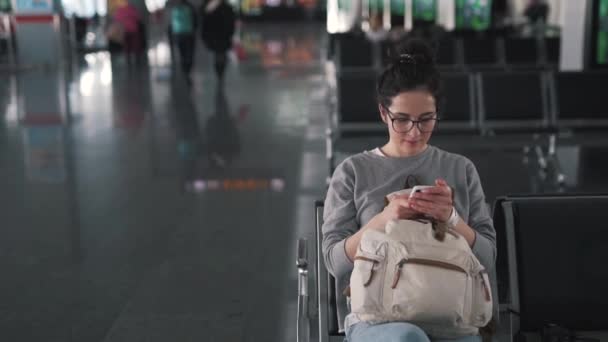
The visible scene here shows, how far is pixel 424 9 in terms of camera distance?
73.6 ft

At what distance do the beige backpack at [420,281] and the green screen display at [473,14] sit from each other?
1670 centimetres

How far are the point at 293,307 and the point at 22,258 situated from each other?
1.84m

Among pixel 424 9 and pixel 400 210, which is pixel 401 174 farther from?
pixel 424 9

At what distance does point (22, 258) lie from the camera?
4.93 meters

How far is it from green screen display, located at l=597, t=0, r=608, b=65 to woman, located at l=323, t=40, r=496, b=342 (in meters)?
6.70

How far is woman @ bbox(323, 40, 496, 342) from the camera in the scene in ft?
7.98

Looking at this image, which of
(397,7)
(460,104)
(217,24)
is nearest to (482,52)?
(460,104)

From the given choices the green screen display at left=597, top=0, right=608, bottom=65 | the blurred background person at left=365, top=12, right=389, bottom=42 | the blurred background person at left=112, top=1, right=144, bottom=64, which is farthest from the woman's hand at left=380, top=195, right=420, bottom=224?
the blurred background person at left=112, top=1, right=144, bottom=64

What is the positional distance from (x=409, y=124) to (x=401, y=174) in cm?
16

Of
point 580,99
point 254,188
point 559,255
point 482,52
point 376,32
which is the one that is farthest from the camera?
point 376,32

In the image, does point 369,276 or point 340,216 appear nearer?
point 369,276

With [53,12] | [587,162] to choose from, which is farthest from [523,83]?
[53,12]

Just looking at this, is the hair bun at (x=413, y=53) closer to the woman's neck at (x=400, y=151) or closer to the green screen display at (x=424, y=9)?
the woman's neck at (x=400, y=151)

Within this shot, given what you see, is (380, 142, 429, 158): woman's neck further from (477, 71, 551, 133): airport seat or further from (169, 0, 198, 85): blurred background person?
(169, 0, 198, 85): blurred background person
